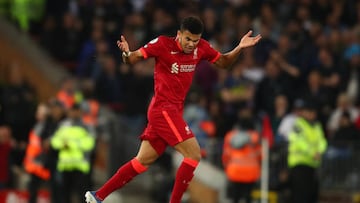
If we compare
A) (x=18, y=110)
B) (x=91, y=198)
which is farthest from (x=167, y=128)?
(x=18, y=110)

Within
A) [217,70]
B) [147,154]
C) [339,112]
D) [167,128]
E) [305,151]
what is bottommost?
[305,151]

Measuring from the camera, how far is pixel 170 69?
14391mm

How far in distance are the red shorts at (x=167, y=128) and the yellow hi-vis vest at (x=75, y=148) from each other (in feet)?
19.5

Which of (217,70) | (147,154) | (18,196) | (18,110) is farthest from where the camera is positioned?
(217,70)

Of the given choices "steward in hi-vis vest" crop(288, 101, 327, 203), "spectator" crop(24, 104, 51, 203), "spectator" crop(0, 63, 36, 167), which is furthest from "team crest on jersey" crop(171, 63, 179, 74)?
"spectator" crop(0, 63, 36, 167)

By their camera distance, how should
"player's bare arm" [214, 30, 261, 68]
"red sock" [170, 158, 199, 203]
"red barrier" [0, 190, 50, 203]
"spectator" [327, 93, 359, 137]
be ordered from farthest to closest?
1. "spectator" [327, 93, 359, 137]
2. "red barrier" [0, 190, 50, 203]
3. "player's bare arm" [214, 30, 261, 68]
4. "red sock" [170, 158, 199, 203]

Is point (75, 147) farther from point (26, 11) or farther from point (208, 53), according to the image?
point (26, 11)

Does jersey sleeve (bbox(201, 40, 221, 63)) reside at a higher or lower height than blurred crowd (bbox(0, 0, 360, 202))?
higher

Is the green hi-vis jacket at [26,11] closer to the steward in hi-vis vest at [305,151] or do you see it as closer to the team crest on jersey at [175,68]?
the steward in hi-vis vest at [305,151]

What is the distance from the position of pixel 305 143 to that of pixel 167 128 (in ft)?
21.1

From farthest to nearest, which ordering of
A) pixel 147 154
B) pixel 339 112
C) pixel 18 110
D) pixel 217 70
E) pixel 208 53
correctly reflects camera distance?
pixel 217 70 < pixel 18 110 < pixel 339 112 < pixel 208 53 < pixel 147 154

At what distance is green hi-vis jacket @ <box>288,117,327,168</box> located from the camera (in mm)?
20328

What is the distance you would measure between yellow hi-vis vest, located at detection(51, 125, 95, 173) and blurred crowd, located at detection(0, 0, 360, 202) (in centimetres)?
84

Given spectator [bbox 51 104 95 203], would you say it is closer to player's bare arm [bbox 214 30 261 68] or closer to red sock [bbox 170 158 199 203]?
player's bare arm [bbox 214 30 261 68]
